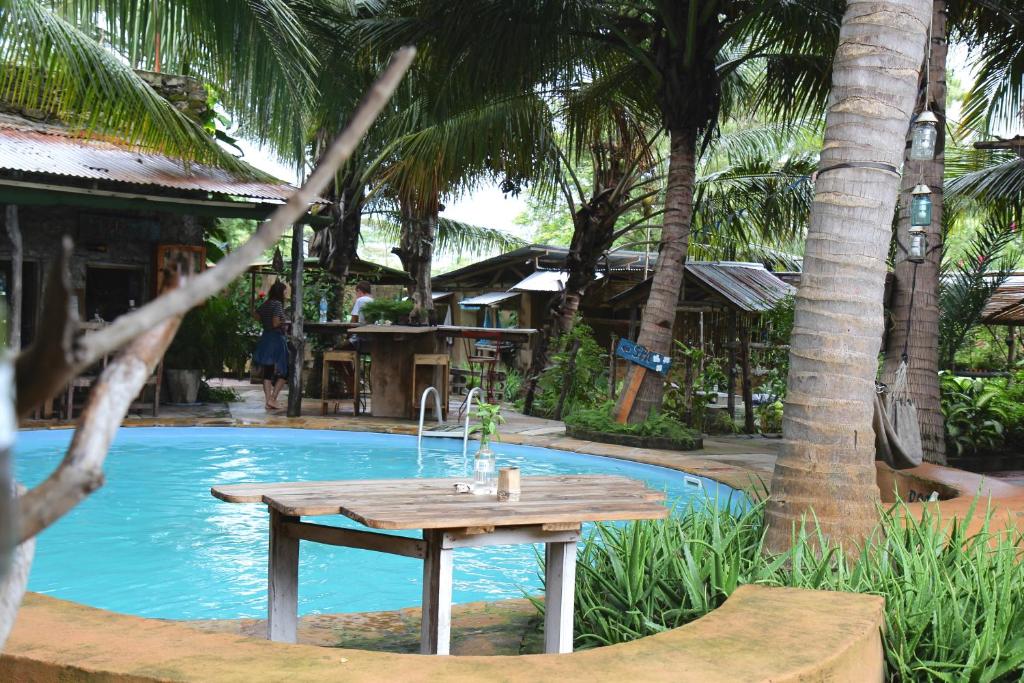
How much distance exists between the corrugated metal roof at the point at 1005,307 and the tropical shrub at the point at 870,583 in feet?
36.8

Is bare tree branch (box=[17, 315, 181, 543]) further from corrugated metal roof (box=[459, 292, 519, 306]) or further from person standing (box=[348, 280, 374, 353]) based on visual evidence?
corrugated metal roof (box=[459, 292, 519, 306])

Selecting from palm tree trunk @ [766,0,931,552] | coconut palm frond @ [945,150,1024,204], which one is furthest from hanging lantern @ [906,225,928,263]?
coconut palm frond @ [945,150,1024,204]

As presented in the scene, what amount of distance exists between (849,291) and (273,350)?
10092 mm

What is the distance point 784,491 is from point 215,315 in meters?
11.2

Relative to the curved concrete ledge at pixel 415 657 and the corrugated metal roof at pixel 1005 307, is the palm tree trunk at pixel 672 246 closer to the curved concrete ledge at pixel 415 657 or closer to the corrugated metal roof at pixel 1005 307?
the corrugated metal roof at pixel 1005 307

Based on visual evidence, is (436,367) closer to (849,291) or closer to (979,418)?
(979,418)

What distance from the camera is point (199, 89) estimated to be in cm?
1394

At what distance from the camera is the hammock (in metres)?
5.71

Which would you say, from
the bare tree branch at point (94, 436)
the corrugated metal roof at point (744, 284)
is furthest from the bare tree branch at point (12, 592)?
the corrugated metal roof at point (744, 284)

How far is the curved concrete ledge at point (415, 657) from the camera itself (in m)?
2.40

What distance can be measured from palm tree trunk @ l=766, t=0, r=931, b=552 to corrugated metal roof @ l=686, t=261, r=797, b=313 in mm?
7895

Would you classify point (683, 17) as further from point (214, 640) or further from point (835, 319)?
point (214, 640)

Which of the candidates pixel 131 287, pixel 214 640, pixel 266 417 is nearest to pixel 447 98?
pixel 266 417

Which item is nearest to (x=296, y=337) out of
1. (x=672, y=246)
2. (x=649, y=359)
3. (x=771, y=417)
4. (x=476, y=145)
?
(x=476, y=145)
